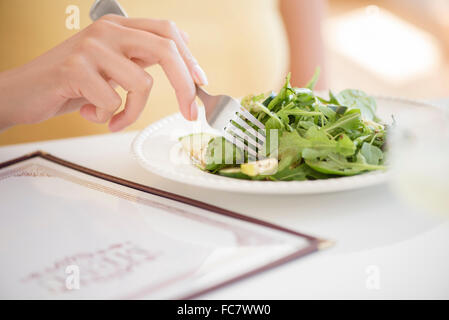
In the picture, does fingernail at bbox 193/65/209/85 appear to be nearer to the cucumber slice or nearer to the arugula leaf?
the cucumber slice

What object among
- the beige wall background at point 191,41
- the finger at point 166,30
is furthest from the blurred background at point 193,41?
the finger at point 166,30

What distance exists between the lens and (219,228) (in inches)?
23.6

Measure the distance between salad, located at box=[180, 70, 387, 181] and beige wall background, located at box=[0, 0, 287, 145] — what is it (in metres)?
0.92

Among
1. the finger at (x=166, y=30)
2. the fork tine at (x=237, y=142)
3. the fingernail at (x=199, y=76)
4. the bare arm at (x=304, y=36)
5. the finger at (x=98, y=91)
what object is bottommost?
the fork tine at (x=237, y=142)

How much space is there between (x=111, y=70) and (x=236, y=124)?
23cm

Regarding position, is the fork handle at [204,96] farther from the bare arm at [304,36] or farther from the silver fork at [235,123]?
the bare arm at [304,36]

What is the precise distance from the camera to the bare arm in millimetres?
2002

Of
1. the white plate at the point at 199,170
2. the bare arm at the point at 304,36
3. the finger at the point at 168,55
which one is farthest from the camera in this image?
the bare arm at the point at 304,36

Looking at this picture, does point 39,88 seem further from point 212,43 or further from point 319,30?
point 319,30

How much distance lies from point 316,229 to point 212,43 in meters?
1.28

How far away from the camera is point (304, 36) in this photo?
2074 millimetres

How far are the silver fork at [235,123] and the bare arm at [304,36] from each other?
1.32m

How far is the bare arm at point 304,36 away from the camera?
2.00m
